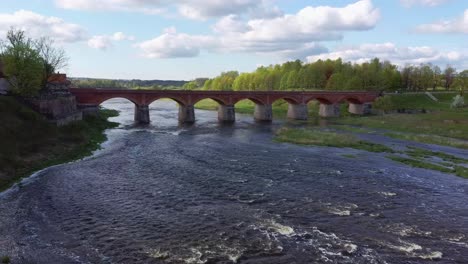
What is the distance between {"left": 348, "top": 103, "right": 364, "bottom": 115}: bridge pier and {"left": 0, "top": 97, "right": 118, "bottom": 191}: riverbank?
87573 mm

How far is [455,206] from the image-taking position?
35.7 m

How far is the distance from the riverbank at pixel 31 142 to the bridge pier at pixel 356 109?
8757 centimetres

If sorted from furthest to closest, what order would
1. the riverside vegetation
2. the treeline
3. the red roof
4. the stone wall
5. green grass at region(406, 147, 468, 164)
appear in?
the treeline, the red roof, the stone wall, the riverside vegetation, green grass at region(406, 147, 468, 164)

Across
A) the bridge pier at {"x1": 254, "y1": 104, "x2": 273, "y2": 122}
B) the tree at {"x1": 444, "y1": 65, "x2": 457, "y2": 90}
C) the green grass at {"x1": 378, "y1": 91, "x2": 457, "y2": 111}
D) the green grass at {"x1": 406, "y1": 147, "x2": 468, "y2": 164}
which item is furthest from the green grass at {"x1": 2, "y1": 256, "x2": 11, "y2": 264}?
the tree at {"x1": 444, "y1": 65, "x2": 457, "y2": 90}

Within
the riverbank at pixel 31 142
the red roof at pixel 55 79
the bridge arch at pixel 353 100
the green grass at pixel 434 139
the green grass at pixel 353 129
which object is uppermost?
the red roof at pixel 55 79

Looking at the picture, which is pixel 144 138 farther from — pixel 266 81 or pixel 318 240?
pixel 266 81

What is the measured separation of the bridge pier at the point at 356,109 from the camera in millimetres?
131312

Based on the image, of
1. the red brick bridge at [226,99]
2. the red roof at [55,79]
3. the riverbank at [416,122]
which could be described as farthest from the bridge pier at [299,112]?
the red roof at [55,79]

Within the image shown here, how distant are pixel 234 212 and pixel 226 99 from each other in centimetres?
7693

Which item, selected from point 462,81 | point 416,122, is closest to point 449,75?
point 462,81

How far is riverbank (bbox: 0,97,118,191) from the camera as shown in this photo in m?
44.0

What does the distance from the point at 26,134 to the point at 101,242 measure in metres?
34.2

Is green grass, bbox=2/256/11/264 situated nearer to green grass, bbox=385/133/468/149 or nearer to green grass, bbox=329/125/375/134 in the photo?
green grass, bbox=385/133/468/149

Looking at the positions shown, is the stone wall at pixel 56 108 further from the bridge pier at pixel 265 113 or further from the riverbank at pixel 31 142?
the bridge pier at pixel 265 113
